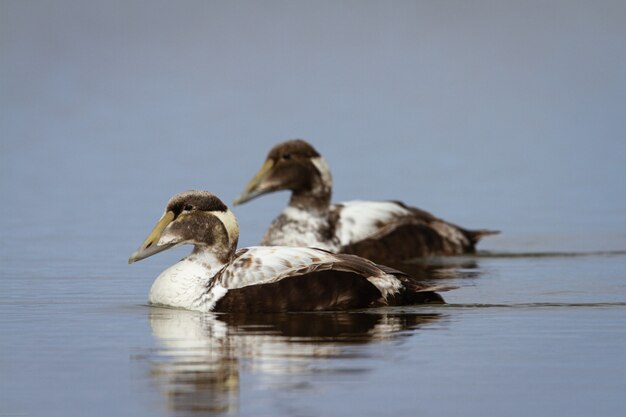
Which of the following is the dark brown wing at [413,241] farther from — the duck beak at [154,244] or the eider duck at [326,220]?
the duck beak at [154,244]

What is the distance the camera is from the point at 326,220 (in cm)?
1742

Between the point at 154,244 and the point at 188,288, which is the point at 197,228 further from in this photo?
the point at 188,288

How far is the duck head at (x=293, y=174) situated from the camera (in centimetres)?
1750

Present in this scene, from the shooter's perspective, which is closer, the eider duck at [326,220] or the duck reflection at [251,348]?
the duck reflection at [251,348]

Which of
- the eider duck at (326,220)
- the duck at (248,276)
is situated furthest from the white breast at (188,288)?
the eider duck at (326,220)

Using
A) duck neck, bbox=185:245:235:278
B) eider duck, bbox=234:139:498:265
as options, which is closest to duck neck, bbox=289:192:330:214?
eider duck, bbox=234:139:498:265

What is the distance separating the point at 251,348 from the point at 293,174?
6835mm

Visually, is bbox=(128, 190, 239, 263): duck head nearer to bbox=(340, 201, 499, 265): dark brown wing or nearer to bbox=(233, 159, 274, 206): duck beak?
bbox=(340, 201, 499, 265): dark brown wing

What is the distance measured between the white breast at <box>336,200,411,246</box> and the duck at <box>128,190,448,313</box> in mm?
4189

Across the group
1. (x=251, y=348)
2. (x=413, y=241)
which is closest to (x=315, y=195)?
(x=413, y=241)

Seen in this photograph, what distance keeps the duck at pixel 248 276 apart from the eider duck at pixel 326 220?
4.16m

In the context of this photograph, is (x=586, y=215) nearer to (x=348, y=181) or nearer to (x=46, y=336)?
(x=348, y=181)

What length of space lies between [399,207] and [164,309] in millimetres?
5722

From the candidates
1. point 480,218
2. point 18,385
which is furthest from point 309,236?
point 18,385
